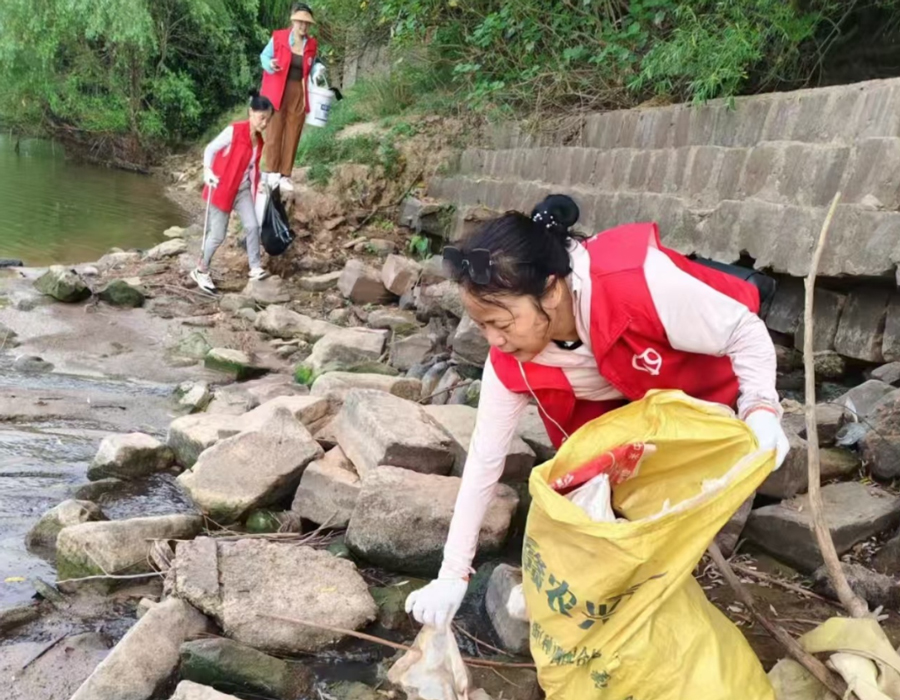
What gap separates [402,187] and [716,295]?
7.36 m

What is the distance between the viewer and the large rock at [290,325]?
6.36 metres

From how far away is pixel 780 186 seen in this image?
3.79 metres

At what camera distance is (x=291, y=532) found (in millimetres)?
3113

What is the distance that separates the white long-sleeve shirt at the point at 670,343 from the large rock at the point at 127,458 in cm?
212

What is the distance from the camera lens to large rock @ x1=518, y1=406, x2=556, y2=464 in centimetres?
329

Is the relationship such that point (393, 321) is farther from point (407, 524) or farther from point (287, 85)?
point (407, 524)

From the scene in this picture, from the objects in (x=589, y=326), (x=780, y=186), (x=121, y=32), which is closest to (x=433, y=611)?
(x=589, y=326)

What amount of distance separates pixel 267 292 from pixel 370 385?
3350 millimetres

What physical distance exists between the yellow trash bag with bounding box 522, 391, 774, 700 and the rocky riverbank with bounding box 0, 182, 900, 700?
551 millimetres

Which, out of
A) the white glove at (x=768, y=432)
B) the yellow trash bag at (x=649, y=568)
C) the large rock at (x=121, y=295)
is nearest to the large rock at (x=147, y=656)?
the yellow trash bag at (x=649, y=568)

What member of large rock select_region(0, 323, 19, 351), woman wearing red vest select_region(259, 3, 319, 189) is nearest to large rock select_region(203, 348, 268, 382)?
large rock select_region(0, 323, 19, 351)

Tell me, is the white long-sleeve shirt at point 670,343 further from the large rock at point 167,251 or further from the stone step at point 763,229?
the large rock at point 167,251

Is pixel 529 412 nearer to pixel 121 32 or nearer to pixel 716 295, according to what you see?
pixel 716 295

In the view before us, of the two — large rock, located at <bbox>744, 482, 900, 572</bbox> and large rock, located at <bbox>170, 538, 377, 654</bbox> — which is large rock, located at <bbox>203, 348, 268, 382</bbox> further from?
large rock, located at <bbox>744, 482, 900, 572</bbox>
